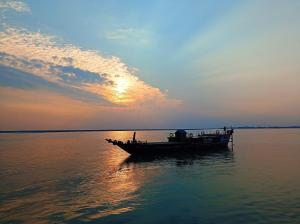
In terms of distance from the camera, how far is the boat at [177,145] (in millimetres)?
53250

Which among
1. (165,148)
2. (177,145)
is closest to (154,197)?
(165,148)

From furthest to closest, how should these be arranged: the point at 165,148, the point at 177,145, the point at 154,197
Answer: the point at 177,145 → the point at 165,148 → the point at 154,197

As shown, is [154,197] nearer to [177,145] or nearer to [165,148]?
[165,148]

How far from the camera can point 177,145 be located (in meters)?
57.1

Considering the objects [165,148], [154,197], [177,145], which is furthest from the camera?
[177,145]

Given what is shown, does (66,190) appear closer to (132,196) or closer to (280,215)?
(132,196)

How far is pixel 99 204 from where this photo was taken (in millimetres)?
20828

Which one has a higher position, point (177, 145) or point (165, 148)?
point (177, 145)

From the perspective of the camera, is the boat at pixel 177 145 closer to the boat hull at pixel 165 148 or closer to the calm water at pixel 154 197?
the boat hull at pixel 165 148

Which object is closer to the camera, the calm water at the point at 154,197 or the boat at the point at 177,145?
the calm water at the point at 154,197

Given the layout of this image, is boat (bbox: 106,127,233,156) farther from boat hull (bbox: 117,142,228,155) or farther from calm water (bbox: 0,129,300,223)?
calm water (bbox: 0,129,300,223)

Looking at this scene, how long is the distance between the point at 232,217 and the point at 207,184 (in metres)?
9.84

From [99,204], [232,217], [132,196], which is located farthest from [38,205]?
[232,217]

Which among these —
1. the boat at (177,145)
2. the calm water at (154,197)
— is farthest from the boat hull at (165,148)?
the calm water at (154,197)
